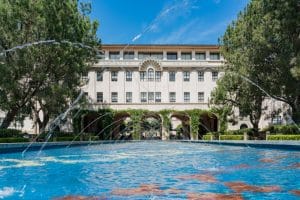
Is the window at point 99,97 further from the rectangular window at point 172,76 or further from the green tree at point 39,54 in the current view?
the green tree at point 39,54

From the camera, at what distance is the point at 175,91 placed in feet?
177

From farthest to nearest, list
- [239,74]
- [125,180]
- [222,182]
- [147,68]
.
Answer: [147,68] < [239,74] < [125,180] < [222,182]

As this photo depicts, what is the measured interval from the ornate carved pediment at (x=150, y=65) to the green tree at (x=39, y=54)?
1972cm

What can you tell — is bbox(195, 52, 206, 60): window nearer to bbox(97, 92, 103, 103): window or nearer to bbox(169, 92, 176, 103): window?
bbox(169, 92, 176, 103): window

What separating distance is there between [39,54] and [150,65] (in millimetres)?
25037

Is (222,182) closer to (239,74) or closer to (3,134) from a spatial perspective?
(3,134)

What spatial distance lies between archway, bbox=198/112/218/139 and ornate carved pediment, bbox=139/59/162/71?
8245 millimetres

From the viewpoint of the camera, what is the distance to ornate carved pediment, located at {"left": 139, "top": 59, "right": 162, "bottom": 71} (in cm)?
5297

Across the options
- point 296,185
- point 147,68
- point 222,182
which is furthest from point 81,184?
point 147,68

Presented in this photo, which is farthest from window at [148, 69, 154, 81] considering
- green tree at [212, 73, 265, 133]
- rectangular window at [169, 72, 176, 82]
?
green tree at [212, 73, 265, 133]

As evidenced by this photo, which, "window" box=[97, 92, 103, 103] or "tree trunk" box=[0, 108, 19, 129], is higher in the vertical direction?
"window" box=[97, 92, 103, 103]

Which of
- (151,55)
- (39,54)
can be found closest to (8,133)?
(39,54)

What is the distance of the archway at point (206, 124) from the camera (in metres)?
54.4

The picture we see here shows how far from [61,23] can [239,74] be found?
14.1 metres
